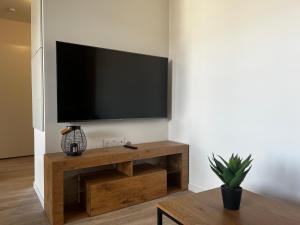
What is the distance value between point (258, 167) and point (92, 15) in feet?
7.81

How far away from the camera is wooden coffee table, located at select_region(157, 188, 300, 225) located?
126 centimetres

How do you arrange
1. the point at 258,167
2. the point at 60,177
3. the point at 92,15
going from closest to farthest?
the point at 60,177 < the point at 258,167 < the point at 92,15

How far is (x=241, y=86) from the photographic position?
7.62 feet

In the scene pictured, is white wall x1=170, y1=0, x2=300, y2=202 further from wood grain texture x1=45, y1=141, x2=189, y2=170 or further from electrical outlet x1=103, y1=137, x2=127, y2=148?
electrical outlet x1=103, y1=137, x2=127, y2=148

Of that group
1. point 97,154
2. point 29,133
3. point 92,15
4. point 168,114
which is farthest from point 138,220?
point 29,133

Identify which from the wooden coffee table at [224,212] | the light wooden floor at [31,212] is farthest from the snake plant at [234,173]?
the light wooden floor at [31,212]

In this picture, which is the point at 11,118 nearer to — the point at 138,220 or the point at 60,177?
the point at 60,177

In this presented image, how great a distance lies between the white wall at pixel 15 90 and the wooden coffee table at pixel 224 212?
4271 millimetres

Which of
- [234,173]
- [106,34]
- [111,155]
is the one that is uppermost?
[106,34]

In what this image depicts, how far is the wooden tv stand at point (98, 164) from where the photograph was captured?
2.07 meters

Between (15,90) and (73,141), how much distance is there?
10.3 feet

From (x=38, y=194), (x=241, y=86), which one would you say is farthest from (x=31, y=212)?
(x=241, y=86)

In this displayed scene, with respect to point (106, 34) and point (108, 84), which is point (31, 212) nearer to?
point (108, 84)

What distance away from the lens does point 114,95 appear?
105 inches
